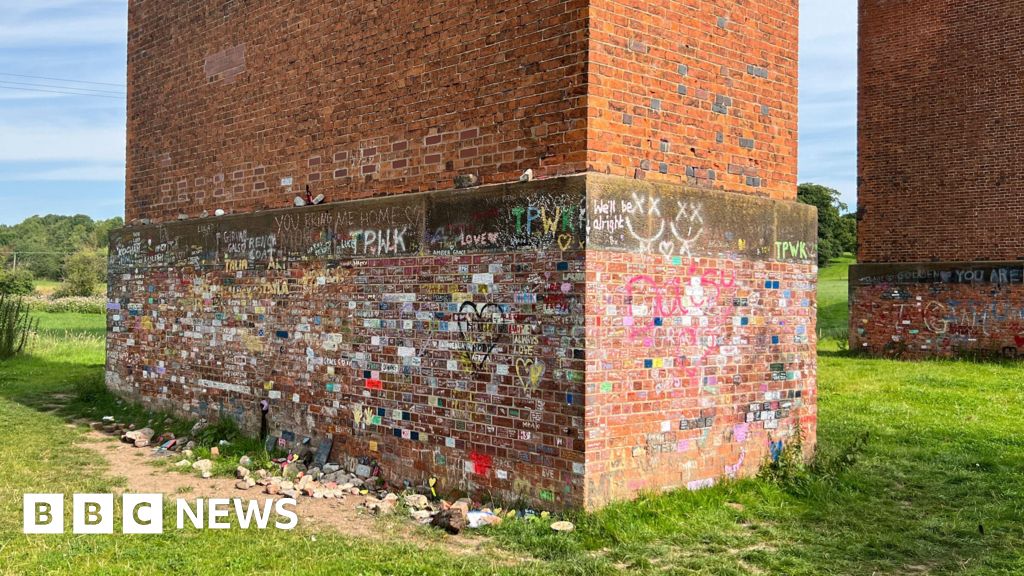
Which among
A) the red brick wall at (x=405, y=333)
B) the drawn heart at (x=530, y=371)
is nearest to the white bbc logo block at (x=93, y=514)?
the red brick wall at (x=405, y=333)

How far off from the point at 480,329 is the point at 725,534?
2.30m

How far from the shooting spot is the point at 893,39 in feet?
58.5

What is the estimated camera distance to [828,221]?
59906 mm

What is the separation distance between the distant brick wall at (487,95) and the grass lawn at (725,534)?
2.51 metres

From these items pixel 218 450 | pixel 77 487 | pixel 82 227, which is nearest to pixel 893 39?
pixel 218 450

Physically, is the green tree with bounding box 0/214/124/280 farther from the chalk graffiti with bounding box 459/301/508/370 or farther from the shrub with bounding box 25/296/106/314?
the chalk graffiti with bounding box 459/301/508/370

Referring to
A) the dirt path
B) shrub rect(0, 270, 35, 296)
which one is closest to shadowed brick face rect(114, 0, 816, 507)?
the dirt path

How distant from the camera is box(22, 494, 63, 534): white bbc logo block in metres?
5.70

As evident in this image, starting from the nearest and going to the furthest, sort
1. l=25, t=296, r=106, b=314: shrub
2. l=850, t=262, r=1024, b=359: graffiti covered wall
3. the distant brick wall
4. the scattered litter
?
1. the scattered litter
2. the distant brick wall
3. l=850, t=262, r=1024, b=359: graffiti covered wall
4. l=25, t=296, r=106, b=314: shrub

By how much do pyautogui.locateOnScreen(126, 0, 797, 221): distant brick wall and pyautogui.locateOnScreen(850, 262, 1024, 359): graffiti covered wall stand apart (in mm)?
11337

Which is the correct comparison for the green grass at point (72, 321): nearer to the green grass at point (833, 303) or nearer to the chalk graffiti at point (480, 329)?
the green grass at point (833, 303)

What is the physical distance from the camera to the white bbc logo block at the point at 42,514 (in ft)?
18.7

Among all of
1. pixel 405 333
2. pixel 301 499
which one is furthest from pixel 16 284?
pixel 405 333

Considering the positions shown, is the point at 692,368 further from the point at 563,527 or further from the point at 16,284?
the point at 16,284
